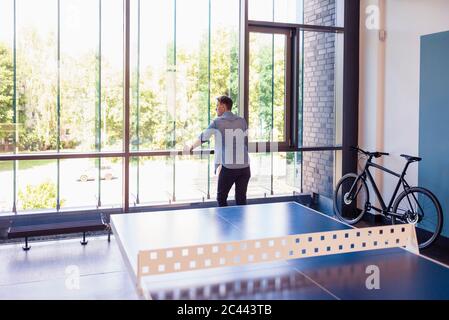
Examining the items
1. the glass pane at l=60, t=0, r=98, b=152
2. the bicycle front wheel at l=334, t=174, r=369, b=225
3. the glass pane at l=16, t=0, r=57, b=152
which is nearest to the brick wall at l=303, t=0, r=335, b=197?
the bicycle front wheel at l=334, t=174, r=369, b=225

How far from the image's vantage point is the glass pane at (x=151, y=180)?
5.39m

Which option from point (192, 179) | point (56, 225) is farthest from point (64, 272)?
point (192, 179)

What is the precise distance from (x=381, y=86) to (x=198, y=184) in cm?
238

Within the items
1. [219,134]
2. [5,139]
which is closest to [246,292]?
[219,134]

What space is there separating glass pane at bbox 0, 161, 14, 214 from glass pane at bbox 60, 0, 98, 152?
564mm

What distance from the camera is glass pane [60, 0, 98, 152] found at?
4996 mm

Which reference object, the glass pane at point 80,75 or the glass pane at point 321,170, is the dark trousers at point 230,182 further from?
the glass pane at point 321,170

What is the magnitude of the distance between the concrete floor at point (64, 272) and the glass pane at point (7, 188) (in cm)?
48

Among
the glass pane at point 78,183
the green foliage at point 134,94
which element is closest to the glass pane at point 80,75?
the green foliage at point 134,94

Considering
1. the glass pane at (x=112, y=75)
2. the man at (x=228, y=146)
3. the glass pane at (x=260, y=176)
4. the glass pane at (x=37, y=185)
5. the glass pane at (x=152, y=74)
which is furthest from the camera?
the glass pane at (x=260, y=176)

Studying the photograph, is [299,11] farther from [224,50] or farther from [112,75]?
[112,75]

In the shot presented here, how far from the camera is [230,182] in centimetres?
487

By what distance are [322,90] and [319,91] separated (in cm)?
4
